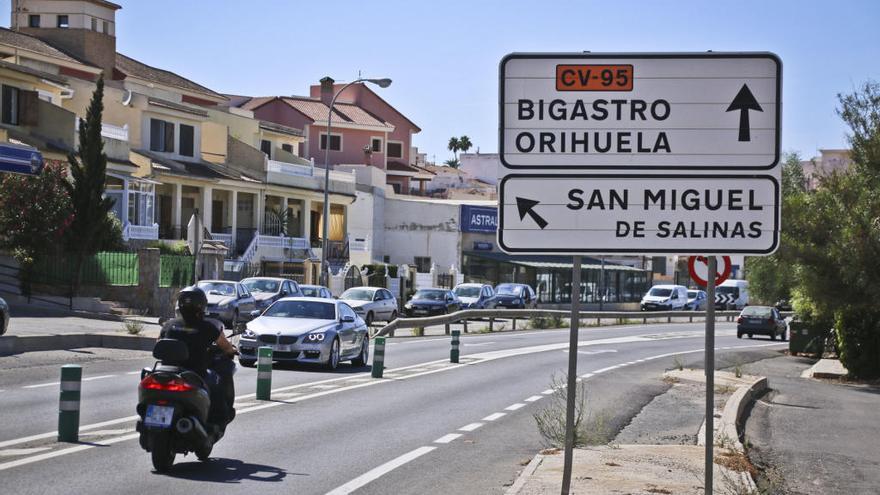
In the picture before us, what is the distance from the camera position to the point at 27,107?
150 feet

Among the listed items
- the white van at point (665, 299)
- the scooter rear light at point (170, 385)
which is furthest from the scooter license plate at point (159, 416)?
the white van at point (665, 299)

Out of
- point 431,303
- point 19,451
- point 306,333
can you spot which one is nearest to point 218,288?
point 431,303

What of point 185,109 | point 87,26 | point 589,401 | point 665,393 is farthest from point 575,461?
point 87,26

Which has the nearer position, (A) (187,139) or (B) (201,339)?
(B) (201,339)

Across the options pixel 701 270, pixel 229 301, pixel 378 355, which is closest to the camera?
pixel 701 270

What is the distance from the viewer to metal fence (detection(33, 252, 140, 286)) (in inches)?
1527

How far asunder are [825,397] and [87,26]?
47.5 metres

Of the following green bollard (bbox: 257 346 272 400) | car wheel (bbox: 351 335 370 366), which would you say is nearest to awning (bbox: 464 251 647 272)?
car wheel (bbox: 351 335 370 366)

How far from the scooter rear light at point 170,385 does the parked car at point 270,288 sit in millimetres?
Answer: 30904

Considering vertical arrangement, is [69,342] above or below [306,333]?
below

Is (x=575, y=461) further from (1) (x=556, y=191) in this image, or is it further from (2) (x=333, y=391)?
(2) (x=333, y=391)

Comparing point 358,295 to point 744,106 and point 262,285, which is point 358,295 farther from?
point 744,106

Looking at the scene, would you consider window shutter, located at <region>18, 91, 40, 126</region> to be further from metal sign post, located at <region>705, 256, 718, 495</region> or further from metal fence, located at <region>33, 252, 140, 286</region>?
metal sign post, located at <region>705, 256, 718, 495</region>

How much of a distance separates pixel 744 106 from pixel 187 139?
173 ft
